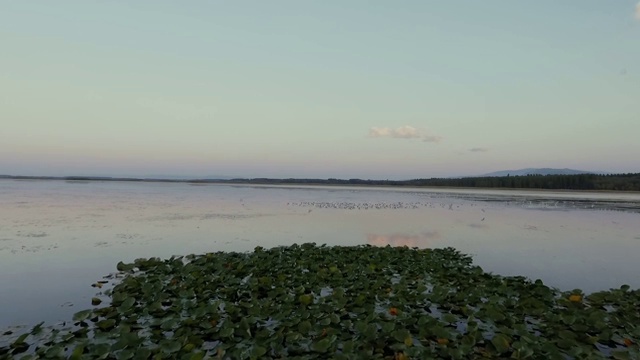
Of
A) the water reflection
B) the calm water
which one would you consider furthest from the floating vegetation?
the water reflection

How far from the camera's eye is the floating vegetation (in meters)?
5.62

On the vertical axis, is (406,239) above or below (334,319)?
below

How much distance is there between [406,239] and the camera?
18.3m

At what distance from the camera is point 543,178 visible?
349 feet

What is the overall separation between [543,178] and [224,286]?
11575 centimetres

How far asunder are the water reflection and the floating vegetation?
620 cm

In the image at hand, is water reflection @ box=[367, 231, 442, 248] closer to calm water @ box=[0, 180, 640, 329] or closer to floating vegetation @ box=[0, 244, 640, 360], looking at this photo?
calm water @ box=[0, 180, 640, 329]

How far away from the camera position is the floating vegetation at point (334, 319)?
562 cm

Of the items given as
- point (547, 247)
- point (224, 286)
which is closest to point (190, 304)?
point (224, 286)

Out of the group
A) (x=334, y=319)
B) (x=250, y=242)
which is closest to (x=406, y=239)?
(x=250, y=242)

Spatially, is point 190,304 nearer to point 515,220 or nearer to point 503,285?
point 503,285

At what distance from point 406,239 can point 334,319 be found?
12232mm

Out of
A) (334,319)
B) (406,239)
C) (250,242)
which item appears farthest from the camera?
(406,239)

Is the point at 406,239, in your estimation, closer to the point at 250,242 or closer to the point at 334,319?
the point at 250,242
